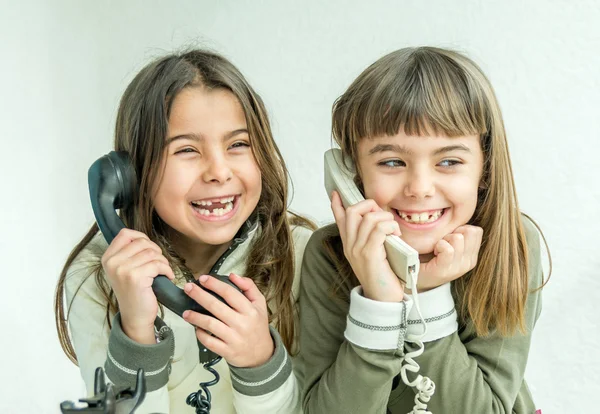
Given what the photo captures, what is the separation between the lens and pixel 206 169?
1.12 m

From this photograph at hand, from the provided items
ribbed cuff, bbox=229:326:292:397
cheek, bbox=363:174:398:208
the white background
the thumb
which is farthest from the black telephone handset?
the white background

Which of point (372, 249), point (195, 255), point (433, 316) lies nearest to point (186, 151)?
point (195, 255)

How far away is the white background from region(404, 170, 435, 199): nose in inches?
14.6

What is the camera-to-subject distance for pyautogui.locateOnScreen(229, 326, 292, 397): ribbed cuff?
105cm

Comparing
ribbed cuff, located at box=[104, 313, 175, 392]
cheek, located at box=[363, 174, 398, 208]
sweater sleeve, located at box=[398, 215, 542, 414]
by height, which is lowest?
sweater sleeve, located at box=[398, 215, 542, 414]

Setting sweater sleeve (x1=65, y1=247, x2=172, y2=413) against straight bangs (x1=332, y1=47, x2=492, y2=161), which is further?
sweater sleeve (x1=65, y1=247, x2=172, y2=413)

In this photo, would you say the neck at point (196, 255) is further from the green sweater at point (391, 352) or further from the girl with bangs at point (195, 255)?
the green sweater at point (391, 352)

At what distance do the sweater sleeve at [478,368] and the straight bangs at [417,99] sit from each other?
9.4 inches

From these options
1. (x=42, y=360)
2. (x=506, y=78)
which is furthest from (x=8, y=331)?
(x=506, y=78)

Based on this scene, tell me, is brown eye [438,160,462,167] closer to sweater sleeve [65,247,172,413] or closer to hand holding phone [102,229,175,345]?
hand holding phone [102,229,175,345]

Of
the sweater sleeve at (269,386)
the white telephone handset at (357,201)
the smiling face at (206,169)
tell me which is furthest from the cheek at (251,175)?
the sweater sleeve at (269,386)

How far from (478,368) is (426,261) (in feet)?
0.55

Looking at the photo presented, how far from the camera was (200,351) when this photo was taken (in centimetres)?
111

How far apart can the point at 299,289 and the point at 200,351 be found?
0.67ft
